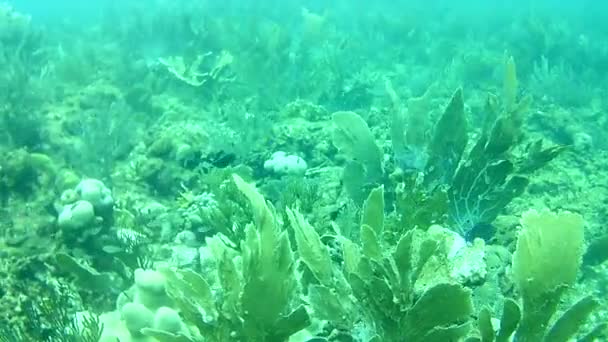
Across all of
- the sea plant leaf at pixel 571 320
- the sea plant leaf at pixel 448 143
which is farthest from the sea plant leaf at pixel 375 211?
the sea plant leaf at pixel 448 143

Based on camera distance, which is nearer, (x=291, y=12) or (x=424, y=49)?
(x=424, y=49)

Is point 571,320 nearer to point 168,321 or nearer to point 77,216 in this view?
point 168,321

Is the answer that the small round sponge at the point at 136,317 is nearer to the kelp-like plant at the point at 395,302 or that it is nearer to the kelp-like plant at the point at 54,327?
the kelp-like plant at the point at 54,327

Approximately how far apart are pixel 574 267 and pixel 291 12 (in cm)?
1788

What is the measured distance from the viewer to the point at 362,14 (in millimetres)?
19703

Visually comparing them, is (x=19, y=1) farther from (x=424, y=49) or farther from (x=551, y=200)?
(x=551, y=200)

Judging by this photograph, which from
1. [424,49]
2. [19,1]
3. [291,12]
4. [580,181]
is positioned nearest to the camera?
[580,181]

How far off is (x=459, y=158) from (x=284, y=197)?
1.69 m

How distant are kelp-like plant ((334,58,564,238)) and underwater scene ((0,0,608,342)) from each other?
19 millimetres

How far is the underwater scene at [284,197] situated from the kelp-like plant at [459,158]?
0.7 inches

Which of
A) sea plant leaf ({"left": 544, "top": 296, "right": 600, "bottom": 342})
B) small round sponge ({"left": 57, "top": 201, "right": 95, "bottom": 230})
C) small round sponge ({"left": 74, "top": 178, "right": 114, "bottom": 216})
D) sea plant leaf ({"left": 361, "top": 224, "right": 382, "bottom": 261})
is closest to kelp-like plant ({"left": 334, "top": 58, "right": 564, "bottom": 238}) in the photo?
sea plant leaf ({"left": 361, "top": 224, "right": 382, "bottom": 261})

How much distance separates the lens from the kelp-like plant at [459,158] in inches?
183

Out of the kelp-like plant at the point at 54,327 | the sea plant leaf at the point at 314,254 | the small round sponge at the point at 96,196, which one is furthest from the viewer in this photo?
the small round sponge at the point at 96,196

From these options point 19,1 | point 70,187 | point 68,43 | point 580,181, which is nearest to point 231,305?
point 70,187
